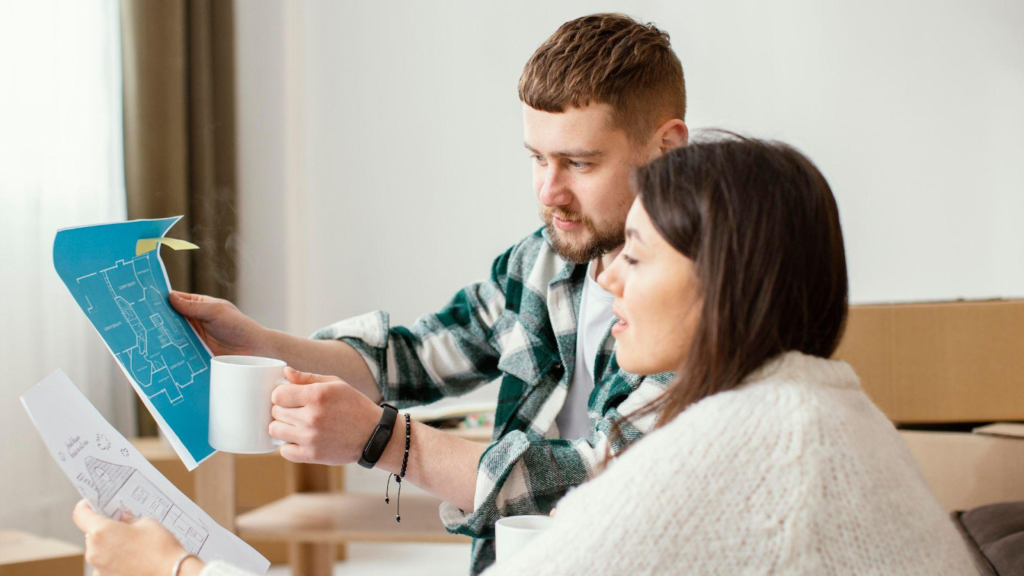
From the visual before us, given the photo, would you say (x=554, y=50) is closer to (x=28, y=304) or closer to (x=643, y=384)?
(x=643, y=384)

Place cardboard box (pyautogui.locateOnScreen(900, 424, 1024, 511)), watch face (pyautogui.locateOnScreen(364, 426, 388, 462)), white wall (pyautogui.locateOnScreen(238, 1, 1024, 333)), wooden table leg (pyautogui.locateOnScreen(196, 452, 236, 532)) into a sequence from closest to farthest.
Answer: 1. watch face (pyautogui.locateOnScreen(364, 426, 388, 462))
2. cardboard box (pyautogui.locateOnScreen(900, 424, 1024, 511))
3. wooden table leg (pyautogui.locateOnScreen(196, 452, 236, 532))
4. white wall (pyautogui.locateOnScreen(238, 1, 1024, 333))

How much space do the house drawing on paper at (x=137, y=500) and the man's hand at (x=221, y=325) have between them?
0.27m

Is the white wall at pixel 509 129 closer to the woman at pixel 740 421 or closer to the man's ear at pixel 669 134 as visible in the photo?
the man's ear at pixel 669 134

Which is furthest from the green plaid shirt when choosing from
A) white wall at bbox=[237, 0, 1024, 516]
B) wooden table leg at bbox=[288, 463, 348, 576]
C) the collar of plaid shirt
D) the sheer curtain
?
white wall at bbox=[237, 0, 1024, 516]

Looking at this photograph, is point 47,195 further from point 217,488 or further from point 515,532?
point 515,532

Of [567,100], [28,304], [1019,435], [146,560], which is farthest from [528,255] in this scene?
[28,304]

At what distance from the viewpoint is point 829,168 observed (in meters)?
2.58

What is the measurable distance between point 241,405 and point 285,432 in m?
0.06

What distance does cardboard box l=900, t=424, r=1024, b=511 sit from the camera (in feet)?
4.96

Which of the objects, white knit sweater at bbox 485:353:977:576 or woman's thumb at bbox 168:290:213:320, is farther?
woman's thumb at bbox 168:290:213:320

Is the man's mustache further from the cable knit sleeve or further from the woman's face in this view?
the cable knit sleeve

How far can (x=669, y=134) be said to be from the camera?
119 centimetres

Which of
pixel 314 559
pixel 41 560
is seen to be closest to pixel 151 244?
pixel 41 560

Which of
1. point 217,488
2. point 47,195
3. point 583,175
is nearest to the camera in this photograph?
point 583,175
